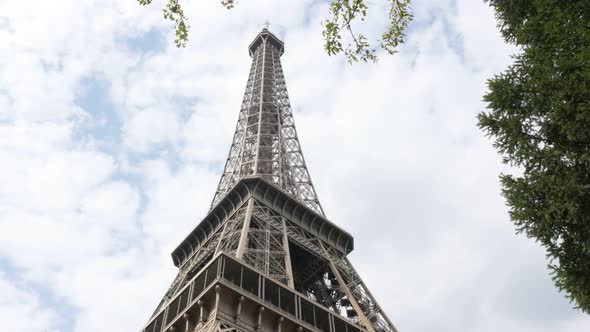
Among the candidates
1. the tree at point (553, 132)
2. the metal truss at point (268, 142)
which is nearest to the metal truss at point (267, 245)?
the metal truss at point (268, 142)

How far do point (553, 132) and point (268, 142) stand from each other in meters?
49.3

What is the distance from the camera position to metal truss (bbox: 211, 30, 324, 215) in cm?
5116

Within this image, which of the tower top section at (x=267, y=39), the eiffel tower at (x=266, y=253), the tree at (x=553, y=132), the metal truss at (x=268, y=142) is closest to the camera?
the tree at (x=553, y=132)

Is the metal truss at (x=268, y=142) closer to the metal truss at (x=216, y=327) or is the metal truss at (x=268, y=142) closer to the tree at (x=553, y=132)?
the metal truss at (x=216, y=327)

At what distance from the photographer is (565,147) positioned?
32.9 ft

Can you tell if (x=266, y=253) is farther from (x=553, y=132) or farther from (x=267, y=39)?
(x=267, y=39)

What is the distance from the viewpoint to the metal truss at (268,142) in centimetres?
5116

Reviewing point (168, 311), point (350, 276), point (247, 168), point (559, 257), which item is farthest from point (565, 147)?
point (247, 168)

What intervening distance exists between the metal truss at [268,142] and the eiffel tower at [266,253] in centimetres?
12

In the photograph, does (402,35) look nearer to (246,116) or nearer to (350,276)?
(350,276)

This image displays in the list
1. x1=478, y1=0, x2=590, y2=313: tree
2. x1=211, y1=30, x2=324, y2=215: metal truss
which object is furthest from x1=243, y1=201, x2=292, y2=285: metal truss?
x1=478, y1=0, x2=590, y2=313: tree

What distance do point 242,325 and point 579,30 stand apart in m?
17.3

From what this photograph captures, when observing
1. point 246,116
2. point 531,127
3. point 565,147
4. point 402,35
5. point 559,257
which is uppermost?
point 246,116

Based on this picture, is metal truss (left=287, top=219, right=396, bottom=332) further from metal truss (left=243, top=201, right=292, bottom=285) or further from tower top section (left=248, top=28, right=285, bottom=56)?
tower top section (left=248, top=28, right=285, bottom=56)
